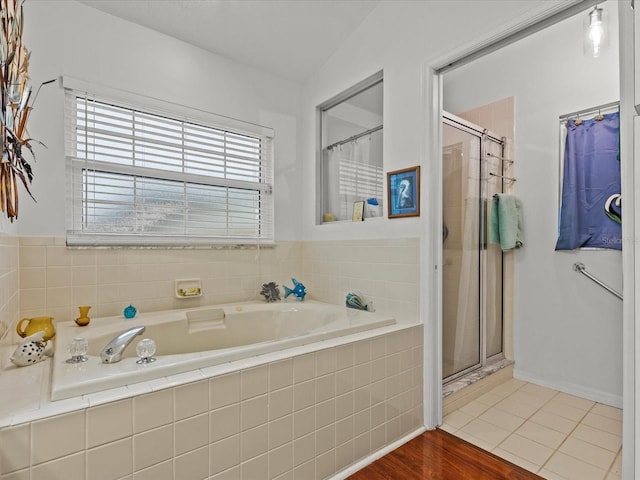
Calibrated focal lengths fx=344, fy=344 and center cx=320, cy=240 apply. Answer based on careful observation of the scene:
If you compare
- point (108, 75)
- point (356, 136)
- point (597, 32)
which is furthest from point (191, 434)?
point (597, 32)

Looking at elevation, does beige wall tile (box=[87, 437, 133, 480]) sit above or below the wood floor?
above

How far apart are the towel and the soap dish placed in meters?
2.15

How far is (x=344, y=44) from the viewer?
2531 mm

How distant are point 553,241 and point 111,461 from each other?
279 centimetres

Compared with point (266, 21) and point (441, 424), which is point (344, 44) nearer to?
point (266, 21)

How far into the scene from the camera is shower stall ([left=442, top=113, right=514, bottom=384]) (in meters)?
2.20

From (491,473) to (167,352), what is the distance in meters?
1.73

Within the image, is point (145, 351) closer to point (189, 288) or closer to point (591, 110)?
point (189, 288)

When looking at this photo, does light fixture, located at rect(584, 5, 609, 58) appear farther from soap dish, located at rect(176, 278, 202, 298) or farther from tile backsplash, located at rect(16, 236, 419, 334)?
soap dish, located at rect(176, 278, 202, 298)

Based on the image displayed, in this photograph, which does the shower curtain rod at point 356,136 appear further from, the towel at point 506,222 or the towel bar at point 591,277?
the towel bar at point 591,277

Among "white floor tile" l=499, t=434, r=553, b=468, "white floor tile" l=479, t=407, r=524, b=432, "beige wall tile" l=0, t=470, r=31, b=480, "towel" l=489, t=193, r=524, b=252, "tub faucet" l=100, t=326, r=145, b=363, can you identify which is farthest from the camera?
"towel" l=489, t=193, r=524, b=252

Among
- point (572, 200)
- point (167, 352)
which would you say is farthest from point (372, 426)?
point (572, 200)

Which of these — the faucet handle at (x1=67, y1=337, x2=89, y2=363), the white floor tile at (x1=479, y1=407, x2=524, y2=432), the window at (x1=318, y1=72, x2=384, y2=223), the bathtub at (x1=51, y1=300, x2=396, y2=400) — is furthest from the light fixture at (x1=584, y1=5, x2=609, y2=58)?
the faucet handle at (x1=67, y1=337, x2=89, y2=363)

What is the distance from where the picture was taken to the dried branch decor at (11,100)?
3.74 feet
